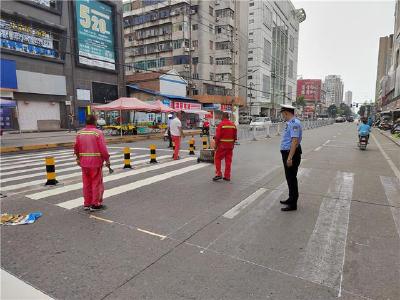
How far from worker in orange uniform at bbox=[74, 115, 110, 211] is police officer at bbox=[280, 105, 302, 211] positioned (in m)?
3.26

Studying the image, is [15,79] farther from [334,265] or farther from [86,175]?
[334,265]

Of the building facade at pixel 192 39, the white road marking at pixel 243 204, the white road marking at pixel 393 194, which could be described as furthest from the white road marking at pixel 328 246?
the building facade at pixel 192 39

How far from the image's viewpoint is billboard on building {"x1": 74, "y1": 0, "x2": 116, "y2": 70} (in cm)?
3269

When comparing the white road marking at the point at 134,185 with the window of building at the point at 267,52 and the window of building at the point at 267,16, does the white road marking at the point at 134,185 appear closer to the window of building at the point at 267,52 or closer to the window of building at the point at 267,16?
the window of building at the point at 267,52

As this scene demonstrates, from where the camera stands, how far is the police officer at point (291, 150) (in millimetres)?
5023

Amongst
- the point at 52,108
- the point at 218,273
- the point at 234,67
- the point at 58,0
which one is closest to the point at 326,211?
the point at 218,273

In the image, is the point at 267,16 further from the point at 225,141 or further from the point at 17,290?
the point at 17,290

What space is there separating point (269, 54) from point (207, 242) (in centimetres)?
8317

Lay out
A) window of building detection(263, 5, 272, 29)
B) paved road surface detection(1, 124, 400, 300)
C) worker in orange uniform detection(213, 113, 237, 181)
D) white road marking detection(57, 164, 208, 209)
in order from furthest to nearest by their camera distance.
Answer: window of building detection(263, 5, 272, 29) → worker in orange uniform detection(213, 113, 237, 181) → white road marking detection(57, 164, 208, 209) → paved road surface detection(1, 124, 400, 300)

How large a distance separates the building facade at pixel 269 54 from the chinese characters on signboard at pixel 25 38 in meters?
41.4

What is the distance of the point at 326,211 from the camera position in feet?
17.0

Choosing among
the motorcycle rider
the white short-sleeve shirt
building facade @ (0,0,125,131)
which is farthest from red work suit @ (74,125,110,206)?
building facade @ (0,0,125,131)

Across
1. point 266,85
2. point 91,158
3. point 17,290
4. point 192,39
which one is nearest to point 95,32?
point 192,39

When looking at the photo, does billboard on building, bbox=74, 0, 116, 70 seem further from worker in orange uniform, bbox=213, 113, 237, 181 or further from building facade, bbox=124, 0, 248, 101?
worker in orange uniform, bbox=213, 113, 237, 181
